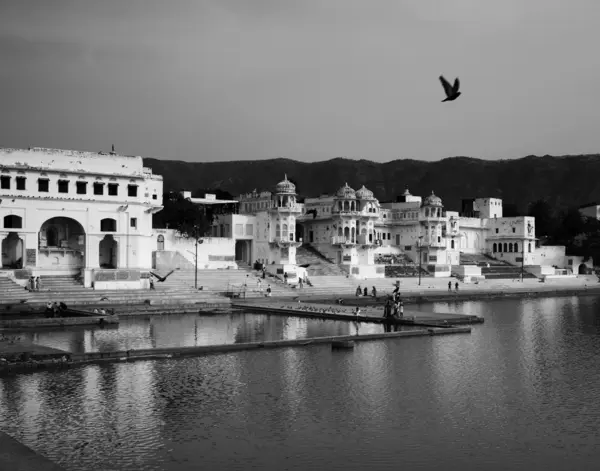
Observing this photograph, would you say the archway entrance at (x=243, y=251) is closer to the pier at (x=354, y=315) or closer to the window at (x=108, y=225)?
the window at (x=108, y=225)

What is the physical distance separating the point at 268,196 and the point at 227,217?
18.9ft

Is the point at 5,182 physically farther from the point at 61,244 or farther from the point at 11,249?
the point at 61,244

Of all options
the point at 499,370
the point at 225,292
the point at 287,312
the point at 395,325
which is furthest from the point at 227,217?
the point at 499,370

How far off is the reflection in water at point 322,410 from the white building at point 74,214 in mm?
18827

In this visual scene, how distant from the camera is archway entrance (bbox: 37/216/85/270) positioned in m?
50.0

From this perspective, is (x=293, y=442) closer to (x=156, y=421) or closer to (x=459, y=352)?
(x=156, y=421)

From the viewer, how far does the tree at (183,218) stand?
205ft

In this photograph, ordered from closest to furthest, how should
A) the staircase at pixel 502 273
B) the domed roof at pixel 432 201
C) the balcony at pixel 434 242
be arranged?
the balcony at pixel 434 242 < the staircase at pixel 502 273 < the domed roof at pixel 432 201

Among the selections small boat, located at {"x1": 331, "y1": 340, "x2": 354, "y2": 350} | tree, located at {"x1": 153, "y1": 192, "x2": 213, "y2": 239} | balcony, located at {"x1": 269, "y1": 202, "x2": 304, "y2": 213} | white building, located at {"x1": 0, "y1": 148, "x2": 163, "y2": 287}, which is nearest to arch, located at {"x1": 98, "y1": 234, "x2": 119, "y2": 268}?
white building, located at {"x1": 0, "y1": 148, "x2": 163, "y2": 287}

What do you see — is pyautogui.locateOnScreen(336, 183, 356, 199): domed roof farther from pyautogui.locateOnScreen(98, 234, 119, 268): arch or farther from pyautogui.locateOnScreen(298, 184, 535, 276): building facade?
pyautogui.locateOnScreen(98, 234, 119, 268): arch

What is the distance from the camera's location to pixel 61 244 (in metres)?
52.8

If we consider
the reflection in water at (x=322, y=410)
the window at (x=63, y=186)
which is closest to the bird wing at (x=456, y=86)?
the reflection in water at (x=322, y=410)

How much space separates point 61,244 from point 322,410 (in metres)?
36.4

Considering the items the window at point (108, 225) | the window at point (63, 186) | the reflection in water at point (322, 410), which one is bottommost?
the reflection in water at point (322, 410)
